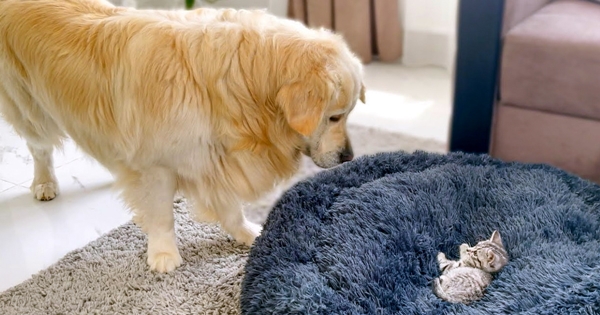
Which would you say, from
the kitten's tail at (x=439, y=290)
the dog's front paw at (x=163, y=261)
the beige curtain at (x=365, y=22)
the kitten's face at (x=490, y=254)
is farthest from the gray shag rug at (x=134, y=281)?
the beige curtain at (x=365, y=22)

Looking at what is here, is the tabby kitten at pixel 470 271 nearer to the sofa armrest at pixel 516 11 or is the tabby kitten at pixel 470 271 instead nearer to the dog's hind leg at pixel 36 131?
the sofa armrest at pixel 516 11

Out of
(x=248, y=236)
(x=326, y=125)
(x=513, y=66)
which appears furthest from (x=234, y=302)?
(x=513, y=66)

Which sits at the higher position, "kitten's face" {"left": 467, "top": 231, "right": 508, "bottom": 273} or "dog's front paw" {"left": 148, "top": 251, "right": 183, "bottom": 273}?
"kitten's face" {"left": 467, "top": 231, "right": 508, "bottom": 273}

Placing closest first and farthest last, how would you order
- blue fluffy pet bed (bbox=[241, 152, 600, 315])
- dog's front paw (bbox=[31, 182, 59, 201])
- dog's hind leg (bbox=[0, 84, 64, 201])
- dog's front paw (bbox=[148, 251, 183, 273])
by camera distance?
blue fluffy pet bed (bbox=[241, 152, 600, 315]) → dog's front paw (bbox=[148, 251, 183, 273]) → dog's hind leg (bbox=[0, 84, 64, 201]) → dog's front paw (bbox=[31, 182, 59, 201])

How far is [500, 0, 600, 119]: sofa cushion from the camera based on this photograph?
66.4 inches

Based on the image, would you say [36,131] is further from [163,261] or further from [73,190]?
[163,261]

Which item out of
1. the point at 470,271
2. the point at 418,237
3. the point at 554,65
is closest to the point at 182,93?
the point at 418,237

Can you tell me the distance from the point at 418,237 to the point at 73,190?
1.26 metres

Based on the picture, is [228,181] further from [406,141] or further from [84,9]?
[406,141]

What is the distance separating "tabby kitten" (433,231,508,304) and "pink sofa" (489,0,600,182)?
1.87ft

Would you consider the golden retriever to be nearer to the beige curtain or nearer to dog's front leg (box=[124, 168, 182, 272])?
dog's front leg (box=[124, 168, 182, 272])

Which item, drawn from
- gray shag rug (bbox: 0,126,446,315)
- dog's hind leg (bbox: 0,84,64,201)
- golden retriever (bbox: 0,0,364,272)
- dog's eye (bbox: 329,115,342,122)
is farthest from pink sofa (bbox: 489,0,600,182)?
dog's hind leg (bbox: 0,84,64,201)

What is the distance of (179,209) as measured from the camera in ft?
6.43

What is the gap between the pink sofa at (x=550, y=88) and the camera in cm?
170
